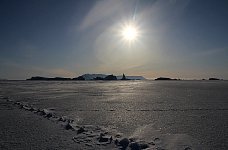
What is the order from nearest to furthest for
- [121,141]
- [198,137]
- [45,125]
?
[121,141] < [198,137] < [45,125]

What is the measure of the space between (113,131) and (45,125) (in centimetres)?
178

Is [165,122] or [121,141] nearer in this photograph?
[121,141]

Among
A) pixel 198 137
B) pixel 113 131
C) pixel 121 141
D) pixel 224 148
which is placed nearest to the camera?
pixel 224 148

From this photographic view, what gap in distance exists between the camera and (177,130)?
543 cm

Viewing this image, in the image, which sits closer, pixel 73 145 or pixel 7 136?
pixel 73 145

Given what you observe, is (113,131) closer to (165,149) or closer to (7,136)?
(165,149)

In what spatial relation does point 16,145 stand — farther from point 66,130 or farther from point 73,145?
point 66,130

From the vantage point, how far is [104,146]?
→ 4.27 m

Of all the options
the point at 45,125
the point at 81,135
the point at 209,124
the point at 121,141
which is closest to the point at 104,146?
the point at 121,141

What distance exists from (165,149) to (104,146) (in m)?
1.04

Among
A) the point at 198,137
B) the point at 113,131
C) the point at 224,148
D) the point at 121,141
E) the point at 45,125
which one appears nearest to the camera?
the point at 224,148

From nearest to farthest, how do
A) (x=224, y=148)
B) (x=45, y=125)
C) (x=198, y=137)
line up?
(x=224, y=148), (x=198, y=137), (x=45, y=125)

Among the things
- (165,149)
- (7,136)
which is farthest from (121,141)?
(7,136)

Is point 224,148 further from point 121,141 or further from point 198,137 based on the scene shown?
point 121,141
